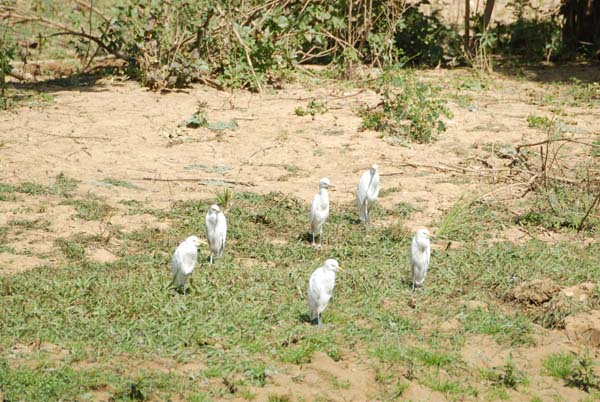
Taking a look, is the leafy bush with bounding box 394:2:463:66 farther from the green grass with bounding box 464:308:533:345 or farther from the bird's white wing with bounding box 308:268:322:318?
the bird's white wing with bounding box 308:268:322:318

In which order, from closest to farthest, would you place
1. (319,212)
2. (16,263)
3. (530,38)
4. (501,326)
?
(501,326), (16,263), (319,212), (530,38)

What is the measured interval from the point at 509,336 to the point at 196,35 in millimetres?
8050

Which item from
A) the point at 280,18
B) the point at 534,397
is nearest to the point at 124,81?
the point at 280,18

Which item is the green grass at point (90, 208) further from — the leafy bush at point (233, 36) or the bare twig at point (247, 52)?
the bare twig at point (247, 52)

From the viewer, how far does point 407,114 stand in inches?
442

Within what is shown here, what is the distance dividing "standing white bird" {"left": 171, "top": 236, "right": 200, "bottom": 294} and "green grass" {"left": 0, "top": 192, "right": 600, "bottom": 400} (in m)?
0.12

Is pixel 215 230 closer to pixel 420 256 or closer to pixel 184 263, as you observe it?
pixel 184 263

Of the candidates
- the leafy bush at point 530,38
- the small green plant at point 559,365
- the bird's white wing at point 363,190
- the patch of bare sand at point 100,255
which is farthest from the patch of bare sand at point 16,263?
the leafy bush at point 530,38

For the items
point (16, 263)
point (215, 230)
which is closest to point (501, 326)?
point (215, 230)

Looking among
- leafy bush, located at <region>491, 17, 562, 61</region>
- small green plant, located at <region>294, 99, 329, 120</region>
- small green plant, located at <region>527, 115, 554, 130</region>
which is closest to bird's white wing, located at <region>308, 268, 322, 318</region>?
small green plant, located at <region>294, 99, 329, 120</region>

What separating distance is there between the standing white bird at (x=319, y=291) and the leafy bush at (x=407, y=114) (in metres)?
5.11

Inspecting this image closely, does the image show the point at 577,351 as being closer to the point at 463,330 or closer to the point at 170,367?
A: the point at 463,330

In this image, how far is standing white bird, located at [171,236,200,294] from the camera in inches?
255

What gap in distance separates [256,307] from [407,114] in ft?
17.7
